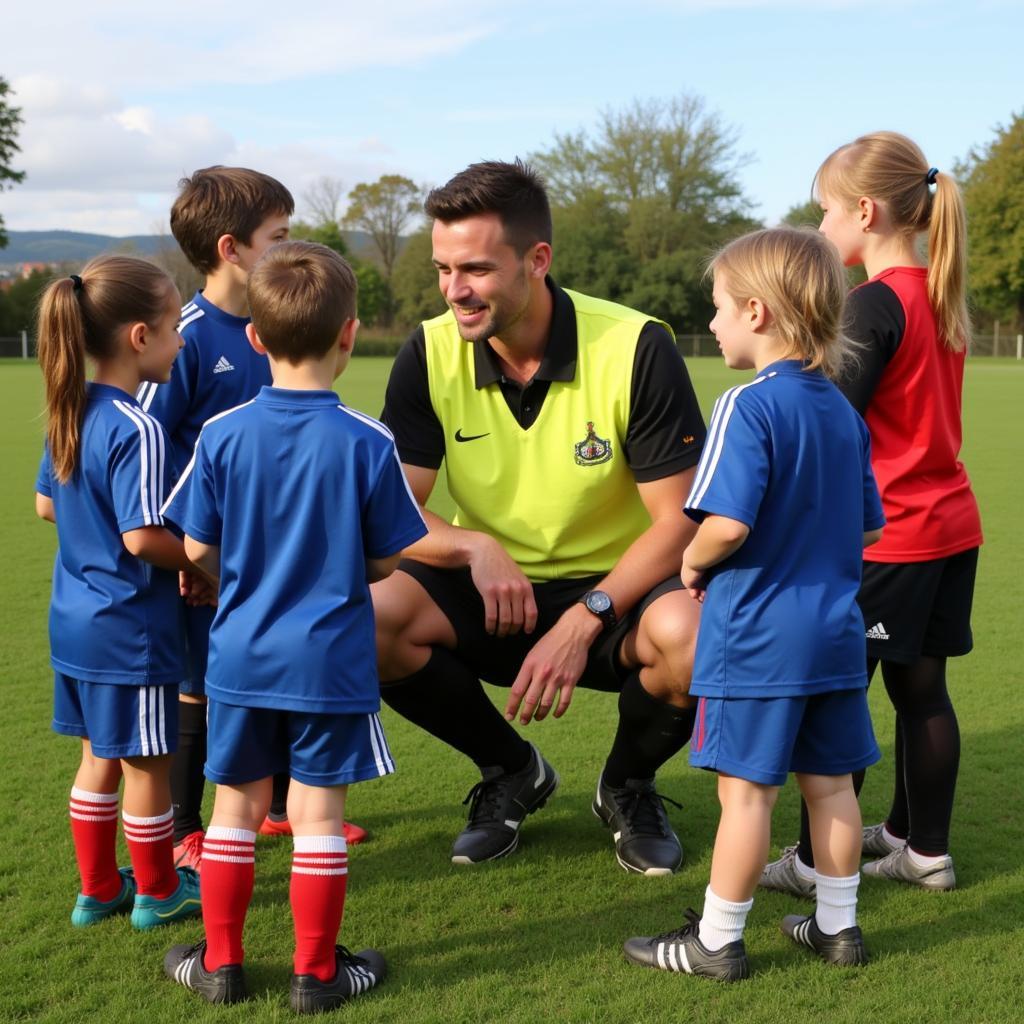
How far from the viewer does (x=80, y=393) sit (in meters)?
2.87

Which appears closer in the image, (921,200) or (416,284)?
(921,200)

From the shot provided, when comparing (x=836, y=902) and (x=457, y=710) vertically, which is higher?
(x=457, y=710)

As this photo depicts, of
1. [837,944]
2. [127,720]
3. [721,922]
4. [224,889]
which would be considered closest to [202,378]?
[127,720]

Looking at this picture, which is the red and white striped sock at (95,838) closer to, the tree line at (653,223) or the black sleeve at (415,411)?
the black sleeve at (415,411)

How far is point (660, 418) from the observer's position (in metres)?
3.54

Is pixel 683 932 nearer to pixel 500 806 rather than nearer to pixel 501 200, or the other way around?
pixel 500 806

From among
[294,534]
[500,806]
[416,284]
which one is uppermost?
[416,284]

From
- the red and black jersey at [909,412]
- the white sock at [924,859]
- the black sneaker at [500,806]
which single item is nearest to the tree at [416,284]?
the black sneaker at [500,806]

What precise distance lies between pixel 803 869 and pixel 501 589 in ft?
3.66

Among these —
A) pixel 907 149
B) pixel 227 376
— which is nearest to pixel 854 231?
pixel 907 149

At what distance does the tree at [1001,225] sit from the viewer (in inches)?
2141

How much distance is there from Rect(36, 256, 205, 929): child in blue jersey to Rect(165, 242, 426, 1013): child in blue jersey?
251mm

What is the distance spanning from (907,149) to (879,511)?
1.04m

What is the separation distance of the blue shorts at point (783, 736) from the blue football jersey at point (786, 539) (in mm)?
47
